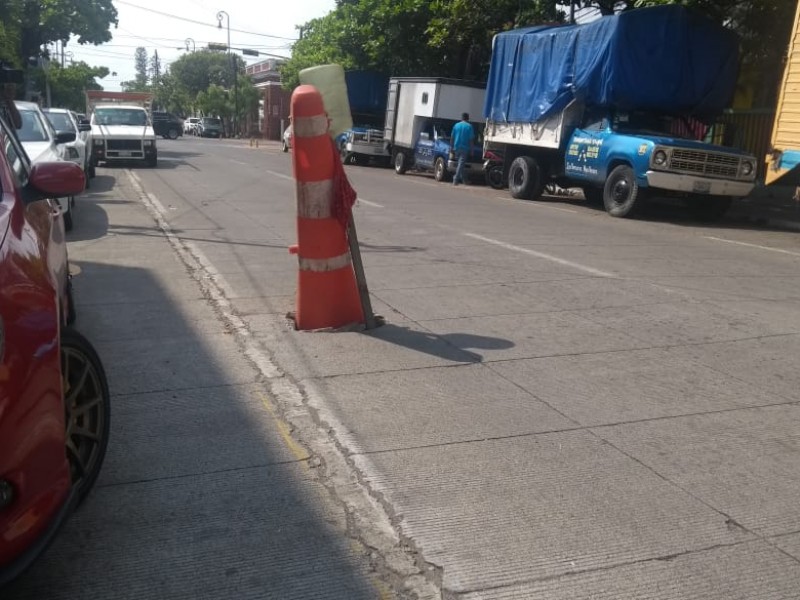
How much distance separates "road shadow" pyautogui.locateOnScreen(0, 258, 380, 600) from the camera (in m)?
2.92

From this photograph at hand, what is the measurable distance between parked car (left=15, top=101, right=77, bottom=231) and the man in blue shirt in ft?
40.3

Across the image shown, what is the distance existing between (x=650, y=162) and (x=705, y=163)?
42.7 inches

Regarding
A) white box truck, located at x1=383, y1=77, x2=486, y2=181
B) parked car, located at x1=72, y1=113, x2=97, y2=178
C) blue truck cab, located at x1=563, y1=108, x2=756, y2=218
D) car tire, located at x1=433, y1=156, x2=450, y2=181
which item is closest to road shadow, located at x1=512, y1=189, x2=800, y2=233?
blue truck cab, located at x1=563, y1=108, x2=756, y2=218

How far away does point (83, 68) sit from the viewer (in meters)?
48.7

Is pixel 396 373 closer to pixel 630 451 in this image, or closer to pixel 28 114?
pixel 630 451

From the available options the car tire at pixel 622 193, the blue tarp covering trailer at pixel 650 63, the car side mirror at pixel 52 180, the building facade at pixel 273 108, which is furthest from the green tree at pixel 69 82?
the car side mirror at pixel 52 180

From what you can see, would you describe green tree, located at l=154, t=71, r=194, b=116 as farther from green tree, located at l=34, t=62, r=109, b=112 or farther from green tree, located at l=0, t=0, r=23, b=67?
green tree, located at l=0, t=0, r=23, b=67

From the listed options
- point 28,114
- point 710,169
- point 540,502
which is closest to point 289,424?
point 540,502

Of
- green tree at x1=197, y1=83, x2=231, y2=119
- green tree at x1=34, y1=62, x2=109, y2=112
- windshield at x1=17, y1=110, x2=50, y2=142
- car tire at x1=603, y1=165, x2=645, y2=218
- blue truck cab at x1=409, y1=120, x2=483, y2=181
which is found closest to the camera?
windshield at x1=17, y1=110, x2=50, y2=142

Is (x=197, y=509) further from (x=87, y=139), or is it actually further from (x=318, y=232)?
(x=87, y=139)

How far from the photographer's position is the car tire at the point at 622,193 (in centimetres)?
1470

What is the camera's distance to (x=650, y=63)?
15.4 metres

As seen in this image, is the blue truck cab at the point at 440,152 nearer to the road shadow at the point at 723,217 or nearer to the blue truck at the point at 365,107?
the road shadow at the point at 723,217

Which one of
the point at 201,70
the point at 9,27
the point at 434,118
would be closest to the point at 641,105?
the point at 434,118
